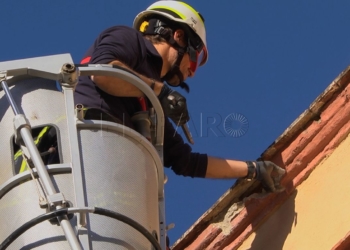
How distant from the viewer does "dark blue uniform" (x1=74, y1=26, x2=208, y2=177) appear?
18.1ft

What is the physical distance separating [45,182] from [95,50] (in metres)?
1.55

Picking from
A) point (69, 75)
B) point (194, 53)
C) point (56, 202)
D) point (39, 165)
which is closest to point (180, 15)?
point (194, 53)

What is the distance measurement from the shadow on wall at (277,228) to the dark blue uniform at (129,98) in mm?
503

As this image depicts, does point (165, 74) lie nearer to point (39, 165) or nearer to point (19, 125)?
point (19, 125)

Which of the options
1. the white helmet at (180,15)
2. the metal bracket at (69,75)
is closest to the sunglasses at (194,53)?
the white helmet at (180,15)

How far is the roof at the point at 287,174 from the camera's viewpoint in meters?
6.42

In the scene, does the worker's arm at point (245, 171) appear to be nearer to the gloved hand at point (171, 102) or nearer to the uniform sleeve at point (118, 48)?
the gloved hand at point (171, 102)

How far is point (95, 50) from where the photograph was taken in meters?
5.77

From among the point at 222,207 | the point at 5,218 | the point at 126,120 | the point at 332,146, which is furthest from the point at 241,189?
the point at 5,218

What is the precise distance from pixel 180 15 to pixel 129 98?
1589 mm

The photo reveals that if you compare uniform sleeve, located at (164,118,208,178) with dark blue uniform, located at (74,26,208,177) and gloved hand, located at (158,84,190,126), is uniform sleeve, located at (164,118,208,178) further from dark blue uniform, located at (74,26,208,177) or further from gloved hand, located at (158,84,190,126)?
gloved hand, located at (158,84,190,126)

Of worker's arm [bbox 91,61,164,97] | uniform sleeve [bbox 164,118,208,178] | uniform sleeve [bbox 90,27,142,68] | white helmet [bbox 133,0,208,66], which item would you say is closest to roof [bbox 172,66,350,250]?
uniform sleeve [bbox 164,118,208,178]

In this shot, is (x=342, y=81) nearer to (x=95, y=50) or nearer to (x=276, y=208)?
(x=276, y=208)

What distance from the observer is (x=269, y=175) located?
6406mm
